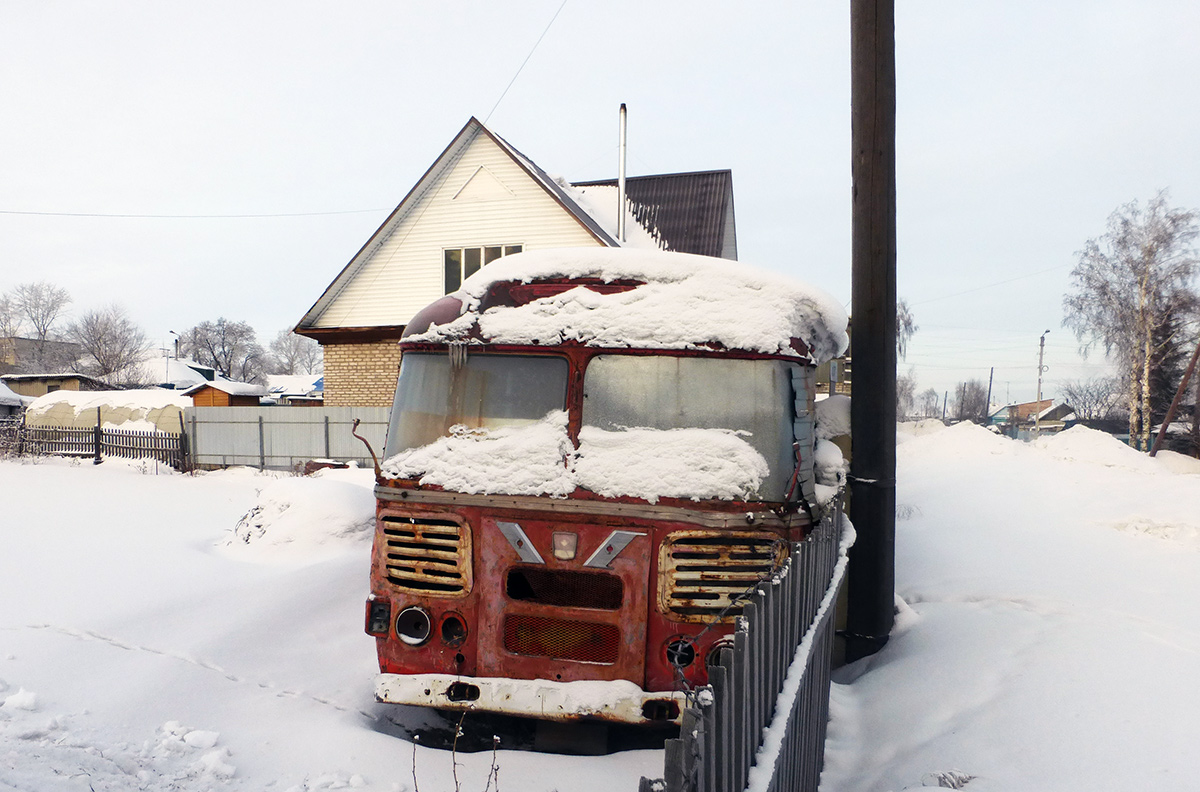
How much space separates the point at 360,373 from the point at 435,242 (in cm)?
391

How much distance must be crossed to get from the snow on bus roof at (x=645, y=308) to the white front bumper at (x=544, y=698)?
177 centimetres

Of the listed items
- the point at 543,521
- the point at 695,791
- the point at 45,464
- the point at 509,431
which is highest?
the point at 509,431

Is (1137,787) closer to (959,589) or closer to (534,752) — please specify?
(534,752)

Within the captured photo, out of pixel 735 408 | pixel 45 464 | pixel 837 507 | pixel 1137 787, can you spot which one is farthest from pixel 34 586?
pixel 45 464

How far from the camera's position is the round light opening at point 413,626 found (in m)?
3.75

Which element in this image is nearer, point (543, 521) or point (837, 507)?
point (543, 521)

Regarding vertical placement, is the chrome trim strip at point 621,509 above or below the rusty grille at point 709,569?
above

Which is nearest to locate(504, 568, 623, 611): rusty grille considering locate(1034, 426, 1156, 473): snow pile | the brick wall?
the brick wall

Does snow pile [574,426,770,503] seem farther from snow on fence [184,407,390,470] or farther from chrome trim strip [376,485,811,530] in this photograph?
snow on fence [184,407,390,470]

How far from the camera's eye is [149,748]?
363cm

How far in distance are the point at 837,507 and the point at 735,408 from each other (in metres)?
1.46

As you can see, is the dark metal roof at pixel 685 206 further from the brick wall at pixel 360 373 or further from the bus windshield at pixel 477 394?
the bus windshield at pixel 477 394

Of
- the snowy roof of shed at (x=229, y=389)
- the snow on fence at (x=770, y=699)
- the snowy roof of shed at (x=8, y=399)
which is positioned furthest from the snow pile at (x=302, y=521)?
the snowy roof of shed at (x=8, y=399)

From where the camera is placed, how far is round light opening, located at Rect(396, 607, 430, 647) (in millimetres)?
3752
